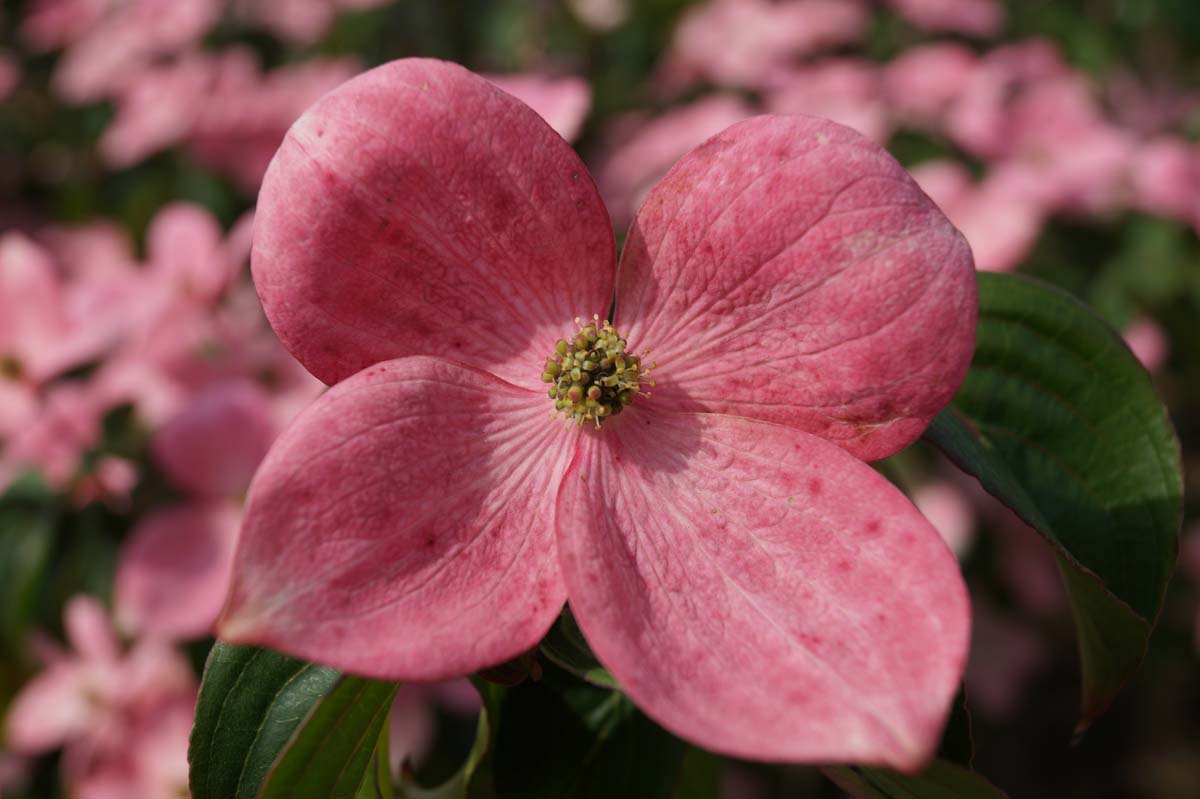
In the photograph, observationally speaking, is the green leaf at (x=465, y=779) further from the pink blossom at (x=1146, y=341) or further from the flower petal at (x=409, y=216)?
the pink blossom at (x=1146, y=341)

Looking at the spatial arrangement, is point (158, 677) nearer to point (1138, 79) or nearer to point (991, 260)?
point (991, 260)

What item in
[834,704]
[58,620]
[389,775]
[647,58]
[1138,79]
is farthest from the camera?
[1138,79]

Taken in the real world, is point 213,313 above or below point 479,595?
below

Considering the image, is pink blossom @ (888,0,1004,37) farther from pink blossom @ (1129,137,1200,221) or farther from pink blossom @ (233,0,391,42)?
pink blossom @ (233,0,391,42)

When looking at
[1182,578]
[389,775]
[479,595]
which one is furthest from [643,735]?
[1182,578]

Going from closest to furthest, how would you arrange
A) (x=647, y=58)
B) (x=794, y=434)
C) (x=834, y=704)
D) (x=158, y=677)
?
(x=834, y=704), (x=794, y=434), (x=158, y=677), (x=647, y=58)

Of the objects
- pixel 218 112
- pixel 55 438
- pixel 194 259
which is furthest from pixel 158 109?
pixel 55 438

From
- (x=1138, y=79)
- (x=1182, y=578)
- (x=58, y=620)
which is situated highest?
(x=1138, y=79)
